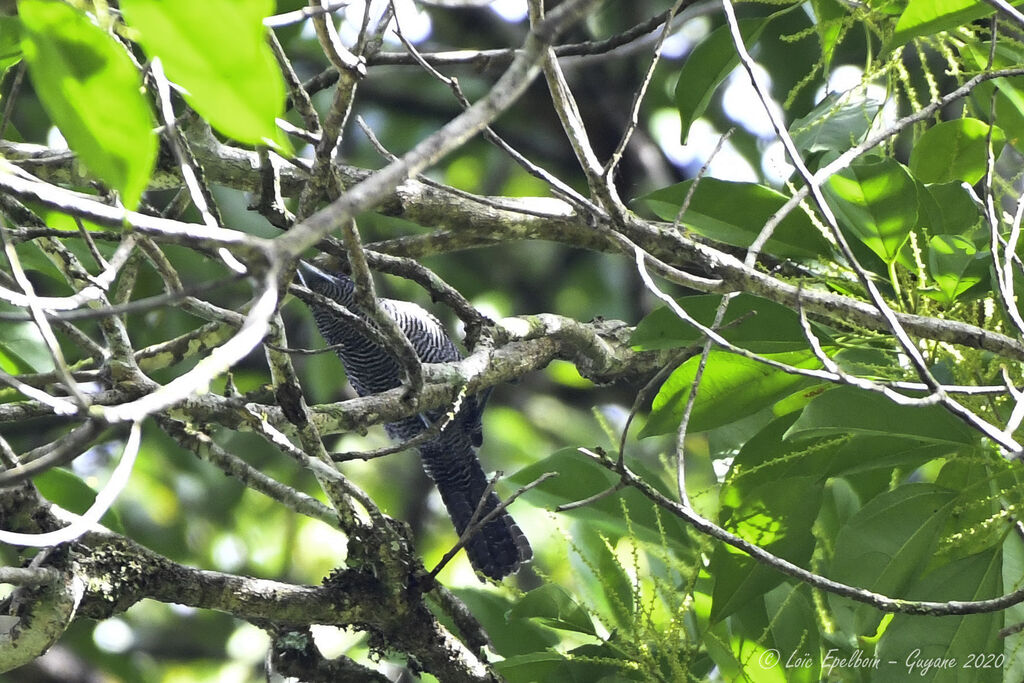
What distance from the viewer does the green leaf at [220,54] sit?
0.56 m

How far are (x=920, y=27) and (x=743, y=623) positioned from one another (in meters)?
0.94

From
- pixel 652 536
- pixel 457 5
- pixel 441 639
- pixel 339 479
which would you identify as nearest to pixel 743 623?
pixel 652 536

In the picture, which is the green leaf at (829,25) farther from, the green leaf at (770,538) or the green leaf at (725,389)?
the green leaf at (770,538)

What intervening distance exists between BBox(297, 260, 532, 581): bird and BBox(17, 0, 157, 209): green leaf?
1.65m

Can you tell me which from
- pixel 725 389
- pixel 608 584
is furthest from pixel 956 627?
pixel 608 584

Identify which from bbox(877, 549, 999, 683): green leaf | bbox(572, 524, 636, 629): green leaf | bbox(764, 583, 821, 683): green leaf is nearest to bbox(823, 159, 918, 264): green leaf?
bbox(877, 549, 999, 683): green leaf

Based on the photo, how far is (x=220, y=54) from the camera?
0.58 metres

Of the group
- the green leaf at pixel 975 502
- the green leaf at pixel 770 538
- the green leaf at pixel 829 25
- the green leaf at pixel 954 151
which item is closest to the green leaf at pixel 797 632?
the green leaf at pixel 770 538

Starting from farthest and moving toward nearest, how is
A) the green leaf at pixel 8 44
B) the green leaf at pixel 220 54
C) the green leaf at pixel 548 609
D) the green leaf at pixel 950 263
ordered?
the green leaf at pixel 548 609 < the green leaf at pixel 950 263 < the green leaf at pixel 8 44 < the green leaf at pixel 220 54

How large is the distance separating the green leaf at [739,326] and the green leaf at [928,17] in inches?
15.5

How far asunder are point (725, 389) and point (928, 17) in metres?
0.56

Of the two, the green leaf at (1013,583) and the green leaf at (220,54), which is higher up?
the green leaf at (220,54)

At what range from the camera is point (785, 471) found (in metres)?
1.57

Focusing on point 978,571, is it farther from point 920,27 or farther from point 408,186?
point 408,186
